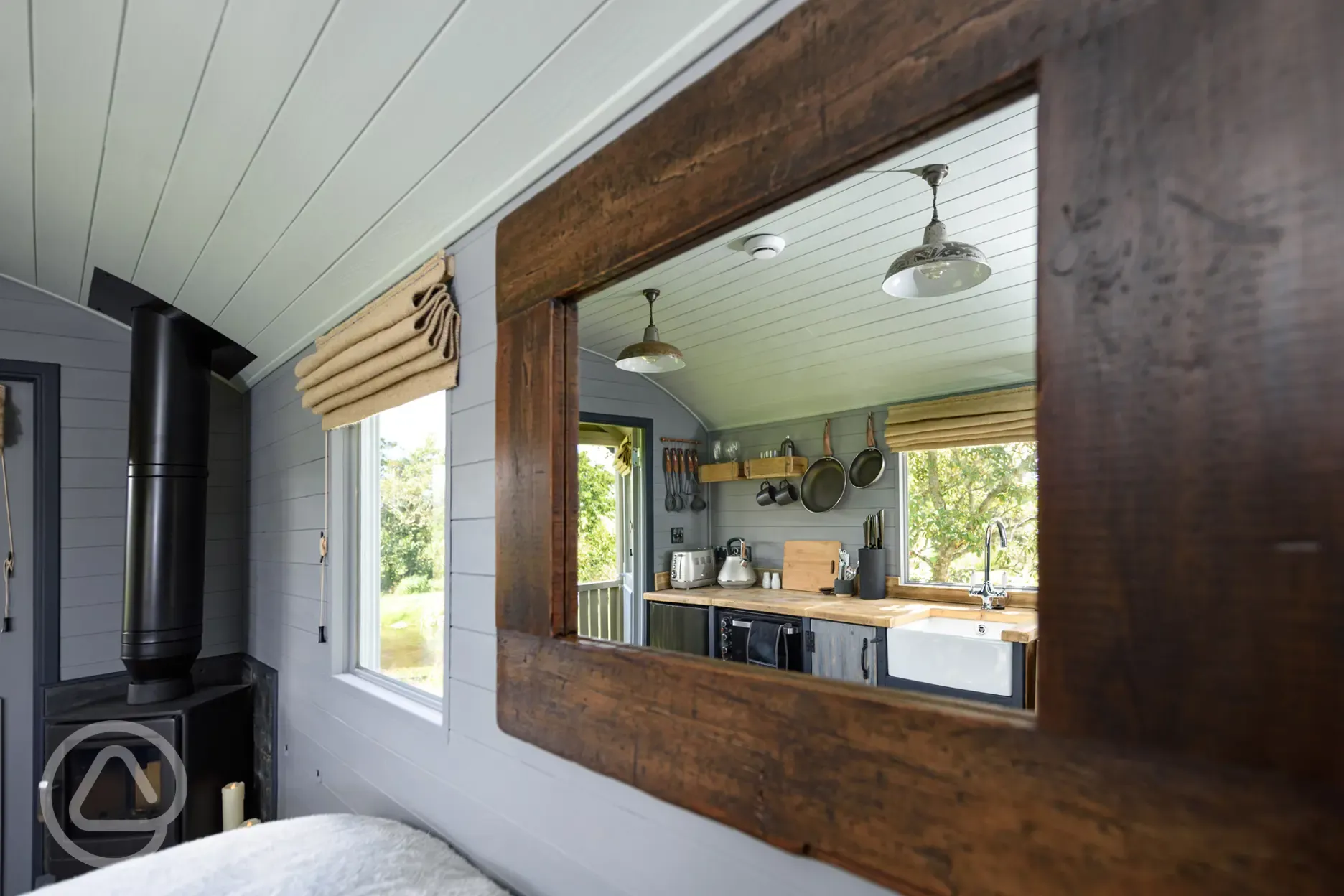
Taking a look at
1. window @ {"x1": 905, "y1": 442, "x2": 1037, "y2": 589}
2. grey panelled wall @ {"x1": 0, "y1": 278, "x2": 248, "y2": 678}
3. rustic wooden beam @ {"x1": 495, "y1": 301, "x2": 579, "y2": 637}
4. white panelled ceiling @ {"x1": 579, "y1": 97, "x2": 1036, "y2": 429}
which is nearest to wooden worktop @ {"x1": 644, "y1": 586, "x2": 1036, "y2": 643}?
window @ {"x1": 905, "y1": 442, "x2": 1037, "y2": 589}

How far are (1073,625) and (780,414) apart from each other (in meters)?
3.47

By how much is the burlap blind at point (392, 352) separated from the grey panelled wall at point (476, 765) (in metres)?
0.06

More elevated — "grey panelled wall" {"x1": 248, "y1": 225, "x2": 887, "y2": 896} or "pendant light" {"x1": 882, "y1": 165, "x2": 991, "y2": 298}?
"pendant light" {"x1": 882, "y1": 165, "x2": 991, "y2": 298}

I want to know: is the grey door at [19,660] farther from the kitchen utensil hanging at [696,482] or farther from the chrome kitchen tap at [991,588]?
the chrome kitchen tap at [991,588]

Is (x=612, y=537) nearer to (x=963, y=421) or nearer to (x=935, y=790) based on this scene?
(x=963, y=421)

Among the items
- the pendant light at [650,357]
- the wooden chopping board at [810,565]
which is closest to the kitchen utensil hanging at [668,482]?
the wooden chopping board at [810,565]

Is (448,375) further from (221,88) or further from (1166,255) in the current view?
(1166,255)

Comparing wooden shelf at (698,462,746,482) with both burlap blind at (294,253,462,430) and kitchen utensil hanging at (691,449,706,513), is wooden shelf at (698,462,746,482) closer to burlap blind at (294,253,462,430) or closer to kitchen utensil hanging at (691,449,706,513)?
kitchen utensil hanging at (691,449,706,513)

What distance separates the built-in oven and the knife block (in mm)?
443

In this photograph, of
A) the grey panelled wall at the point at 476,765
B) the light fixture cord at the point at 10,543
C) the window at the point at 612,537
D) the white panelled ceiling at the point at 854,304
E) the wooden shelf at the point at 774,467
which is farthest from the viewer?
the window at the point at 612,537

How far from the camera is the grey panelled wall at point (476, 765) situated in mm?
1104

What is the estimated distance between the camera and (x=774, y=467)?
4.04 meters

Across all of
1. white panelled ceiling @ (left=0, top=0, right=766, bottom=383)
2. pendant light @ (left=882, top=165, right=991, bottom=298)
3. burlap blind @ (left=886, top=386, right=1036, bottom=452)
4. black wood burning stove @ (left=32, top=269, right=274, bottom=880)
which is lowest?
black wood burning stove @ (left=32, top=269, right=274, bottom=880)

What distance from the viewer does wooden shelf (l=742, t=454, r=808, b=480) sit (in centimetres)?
397
